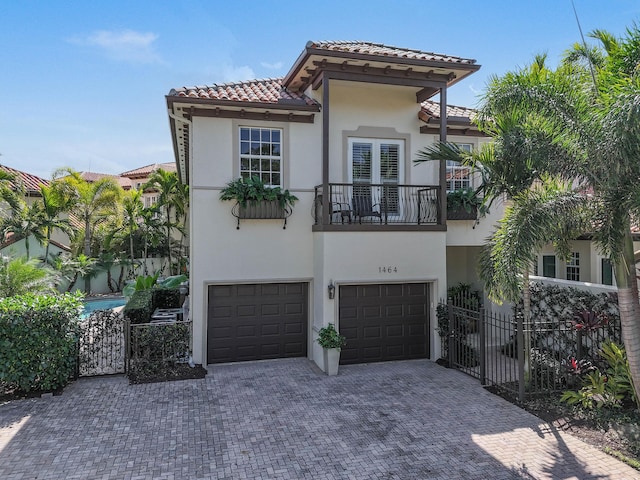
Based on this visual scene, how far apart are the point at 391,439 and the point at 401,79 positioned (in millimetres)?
8774

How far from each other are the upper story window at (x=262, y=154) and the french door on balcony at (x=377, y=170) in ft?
6.94

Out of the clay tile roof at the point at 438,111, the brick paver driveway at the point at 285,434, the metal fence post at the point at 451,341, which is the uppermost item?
the clay tile roof at the point at 438,111

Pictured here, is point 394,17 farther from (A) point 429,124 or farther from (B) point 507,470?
(B) point 507,470

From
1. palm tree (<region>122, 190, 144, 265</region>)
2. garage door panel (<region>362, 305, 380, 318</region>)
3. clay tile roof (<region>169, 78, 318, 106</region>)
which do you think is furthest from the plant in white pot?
palm tree (<region>122, 190, 144, 265</region>)

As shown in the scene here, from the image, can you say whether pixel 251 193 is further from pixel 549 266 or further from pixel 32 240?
pixel 32 240

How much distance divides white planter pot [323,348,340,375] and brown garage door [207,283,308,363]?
1565 mm

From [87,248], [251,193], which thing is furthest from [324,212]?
[87,248]

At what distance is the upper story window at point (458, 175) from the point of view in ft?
44.7

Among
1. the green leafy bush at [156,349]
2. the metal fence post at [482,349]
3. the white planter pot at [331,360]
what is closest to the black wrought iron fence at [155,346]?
the green leafy bush at [156,349]

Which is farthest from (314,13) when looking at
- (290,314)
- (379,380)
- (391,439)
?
(391,439)

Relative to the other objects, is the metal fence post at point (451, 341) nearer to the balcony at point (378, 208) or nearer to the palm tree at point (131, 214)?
the balcony at point (378, 208)

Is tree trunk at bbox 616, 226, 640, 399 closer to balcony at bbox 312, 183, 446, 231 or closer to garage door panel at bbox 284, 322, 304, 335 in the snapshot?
balcony at bbox 312, 183, 446, 231

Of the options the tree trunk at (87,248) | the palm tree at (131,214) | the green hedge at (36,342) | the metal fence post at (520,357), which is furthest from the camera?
the palm tree at (131,214)

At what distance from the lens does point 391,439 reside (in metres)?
7.10
